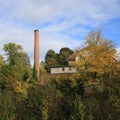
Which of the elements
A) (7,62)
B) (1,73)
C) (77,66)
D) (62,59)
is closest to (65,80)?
(77,66)

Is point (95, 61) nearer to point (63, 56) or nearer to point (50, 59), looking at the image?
point (63, 56)

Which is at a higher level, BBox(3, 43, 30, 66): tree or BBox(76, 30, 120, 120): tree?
BBox(3, 43, 30, 66): tree

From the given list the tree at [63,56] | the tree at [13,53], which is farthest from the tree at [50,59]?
the tree at [13,53]

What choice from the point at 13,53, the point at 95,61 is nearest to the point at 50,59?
the point at 13,53

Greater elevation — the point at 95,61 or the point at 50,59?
the point at 50,59

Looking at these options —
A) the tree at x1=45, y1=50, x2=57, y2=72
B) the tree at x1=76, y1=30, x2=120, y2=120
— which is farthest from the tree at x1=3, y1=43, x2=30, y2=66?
the tree at x1=76, y1=30, x2=120, y2=120

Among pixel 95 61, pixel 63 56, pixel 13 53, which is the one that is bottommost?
pixel 95 61

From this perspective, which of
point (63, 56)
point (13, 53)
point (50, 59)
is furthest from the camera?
point (50, 59)

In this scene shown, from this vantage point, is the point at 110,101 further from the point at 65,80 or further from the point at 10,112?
the point at 65,80

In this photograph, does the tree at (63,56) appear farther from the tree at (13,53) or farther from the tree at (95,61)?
the tree at (95,61)

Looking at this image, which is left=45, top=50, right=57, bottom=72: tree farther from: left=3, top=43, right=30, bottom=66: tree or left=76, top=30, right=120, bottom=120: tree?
left=76, top=30, right=120, bottom=120: tree

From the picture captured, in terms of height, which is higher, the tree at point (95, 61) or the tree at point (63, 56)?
the tree at point (63, 56)

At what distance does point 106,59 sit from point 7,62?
26.3 metres

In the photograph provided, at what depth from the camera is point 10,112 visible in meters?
19.6
